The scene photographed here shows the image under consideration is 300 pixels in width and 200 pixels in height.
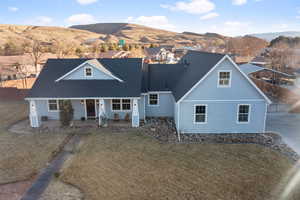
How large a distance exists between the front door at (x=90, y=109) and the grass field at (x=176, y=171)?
3.99 m

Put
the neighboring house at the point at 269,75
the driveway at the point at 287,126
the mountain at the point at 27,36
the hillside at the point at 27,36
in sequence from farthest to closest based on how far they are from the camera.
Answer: the hillside at the point at 27,36 → the mountain at the point at 27,36 → the neighboring house at the point at 269,75 → the driveway at the point at 287,126

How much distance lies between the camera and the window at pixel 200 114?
45.1ft

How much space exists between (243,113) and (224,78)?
271cm

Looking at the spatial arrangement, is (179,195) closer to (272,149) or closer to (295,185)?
(295,185)

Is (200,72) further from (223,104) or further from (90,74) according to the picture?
(90,74)

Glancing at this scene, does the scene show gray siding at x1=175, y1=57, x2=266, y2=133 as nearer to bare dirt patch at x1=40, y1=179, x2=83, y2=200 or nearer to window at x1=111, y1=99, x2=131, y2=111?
window at x1=111, y1=99, x2=131, y2=111

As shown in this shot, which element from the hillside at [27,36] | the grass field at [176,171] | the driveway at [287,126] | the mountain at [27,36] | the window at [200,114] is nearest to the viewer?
the grass field at [176,171]

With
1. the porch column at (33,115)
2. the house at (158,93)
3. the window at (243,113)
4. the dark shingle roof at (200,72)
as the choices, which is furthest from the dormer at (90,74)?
the window at (243,113)

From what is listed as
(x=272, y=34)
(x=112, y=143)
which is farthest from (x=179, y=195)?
(x=272, y=34)

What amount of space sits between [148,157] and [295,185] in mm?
6590

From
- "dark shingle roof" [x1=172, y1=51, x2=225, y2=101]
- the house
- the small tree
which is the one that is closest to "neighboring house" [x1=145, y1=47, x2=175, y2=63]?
the house

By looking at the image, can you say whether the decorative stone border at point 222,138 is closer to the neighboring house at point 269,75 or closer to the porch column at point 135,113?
the porch column at point 135,113

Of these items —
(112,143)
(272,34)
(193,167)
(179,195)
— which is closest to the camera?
(179,195)

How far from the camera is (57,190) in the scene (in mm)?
8492
